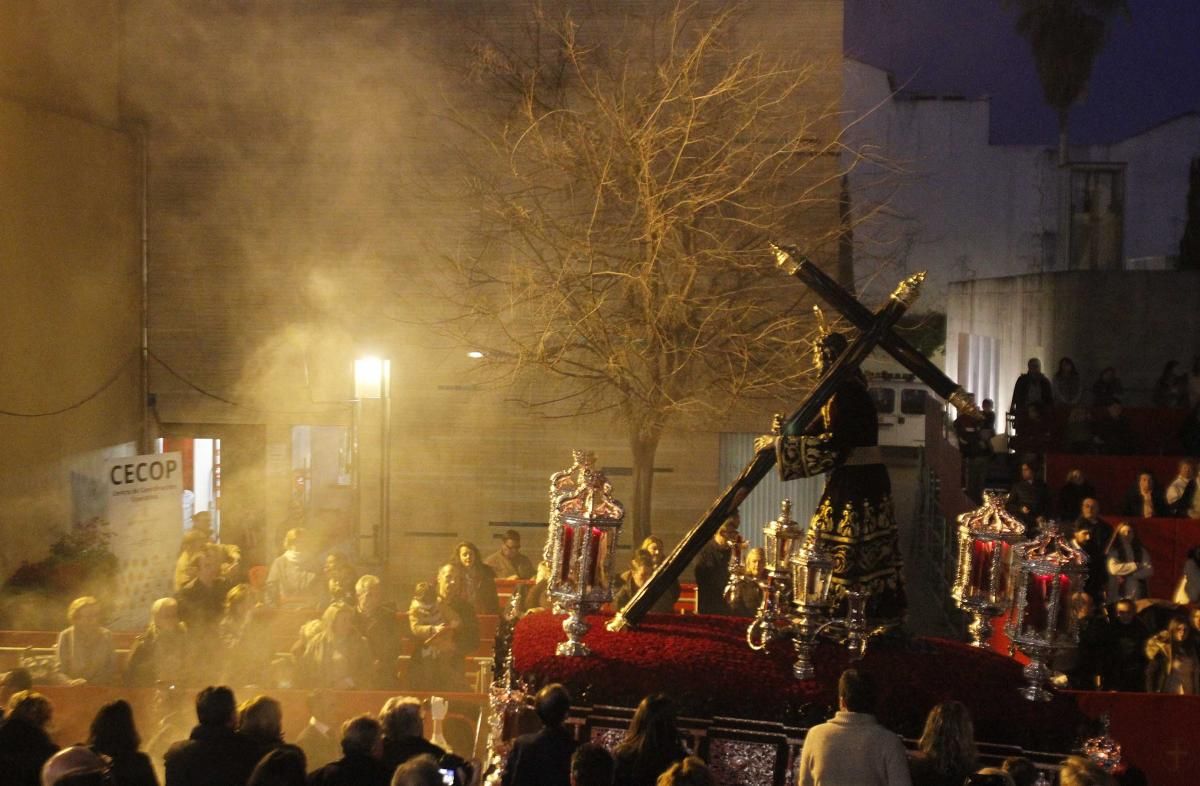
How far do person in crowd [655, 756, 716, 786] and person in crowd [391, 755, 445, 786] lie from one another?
3.00 feet

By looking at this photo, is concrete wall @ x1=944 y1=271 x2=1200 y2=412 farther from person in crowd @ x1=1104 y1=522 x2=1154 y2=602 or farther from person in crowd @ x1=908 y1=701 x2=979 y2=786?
person in crowd @ x1=908 y1=701 x2=979 y2=786

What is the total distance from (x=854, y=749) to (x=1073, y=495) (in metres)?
8.46

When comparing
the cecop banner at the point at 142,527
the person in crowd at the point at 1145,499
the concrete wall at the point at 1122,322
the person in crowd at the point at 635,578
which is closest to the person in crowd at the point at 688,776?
the person in crowd at the point at 635,578

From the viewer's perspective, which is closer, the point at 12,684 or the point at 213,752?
the point at 213,752

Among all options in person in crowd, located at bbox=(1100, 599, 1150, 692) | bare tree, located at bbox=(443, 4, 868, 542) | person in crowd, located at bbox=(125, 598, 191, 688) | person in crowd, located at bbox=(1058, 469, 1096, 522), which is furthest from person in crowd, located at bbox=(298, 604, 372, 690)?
person in crowd, located at bbox=(1058, 469, 1096, 522)

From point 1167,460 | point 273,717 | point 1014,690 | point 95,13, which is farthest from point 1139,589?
point 95,13

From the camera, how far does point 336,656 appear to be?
31.0ft

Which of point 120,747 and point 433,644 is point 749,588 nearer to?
point 433,644

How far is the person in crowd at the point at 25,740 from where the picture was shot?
6.26 m

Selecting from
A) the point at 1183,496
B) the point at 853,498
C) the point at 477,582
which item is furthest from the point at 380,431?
the point at 853,498

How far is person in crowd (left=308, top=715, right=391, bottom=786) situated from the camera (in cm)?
584

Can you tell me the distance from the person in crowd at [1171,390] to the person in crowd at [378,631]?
1151 centimetres

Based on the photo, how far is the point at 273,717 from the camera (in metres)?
6.61

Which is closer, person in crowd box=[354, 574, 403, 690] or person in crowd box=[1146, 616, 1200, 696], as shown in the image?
person in crowd box=[1146, 616, 1200, 696]
